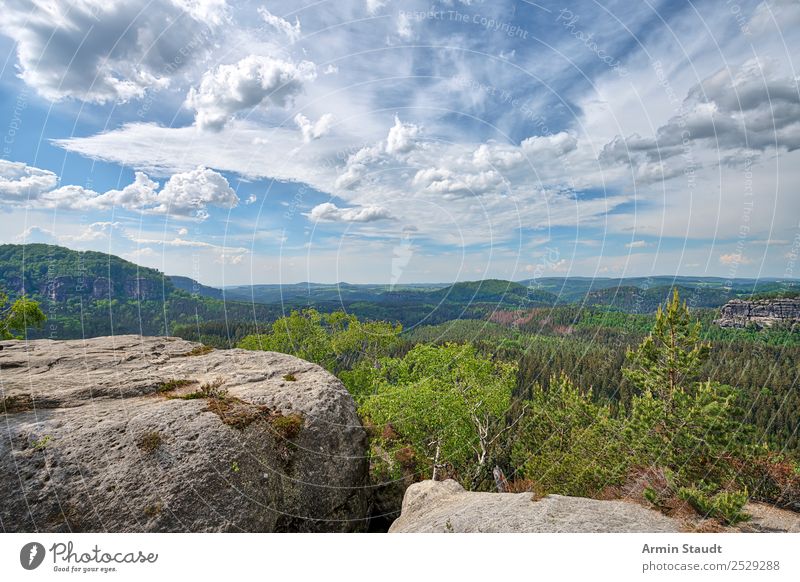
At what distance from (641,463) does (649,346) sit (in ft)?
13.9

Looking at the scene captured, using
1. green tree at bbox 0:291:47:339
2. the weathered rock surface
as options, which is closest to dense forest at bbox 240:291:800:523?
the weathered rock surface

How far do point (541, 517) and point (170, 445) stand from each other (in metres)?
9.93

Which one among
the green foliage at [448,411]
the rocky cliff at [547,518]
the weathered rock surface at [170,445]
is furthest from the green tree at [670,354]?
the weathered rock surface at [170,445]

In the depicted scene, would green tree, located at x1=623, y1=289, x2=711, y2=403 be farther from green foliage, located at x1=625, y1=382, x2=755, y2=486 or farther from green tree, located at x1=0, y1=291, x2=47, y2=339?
green tree, located at x1=0, y1=291, x2=47, y2=339

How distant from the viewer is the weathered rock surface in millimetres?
9180

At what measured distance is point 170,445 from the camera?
33.8ft

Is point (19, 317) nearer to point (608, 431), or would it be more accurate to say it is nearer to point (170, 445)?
point (170, 445)

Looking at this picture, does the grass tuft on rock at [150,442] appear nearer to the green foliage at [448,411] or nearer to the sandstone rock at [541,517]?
the sandstone rock at [541,517]

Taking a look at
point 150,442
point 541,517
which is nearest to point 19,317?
point 150,442

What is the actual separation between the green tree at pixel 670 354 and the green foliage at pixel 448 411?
7066mm

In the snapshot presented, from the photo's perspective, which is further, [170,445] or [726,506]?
[170,445]

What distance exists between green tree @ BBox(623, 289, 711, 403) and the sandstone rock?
17.7ft
